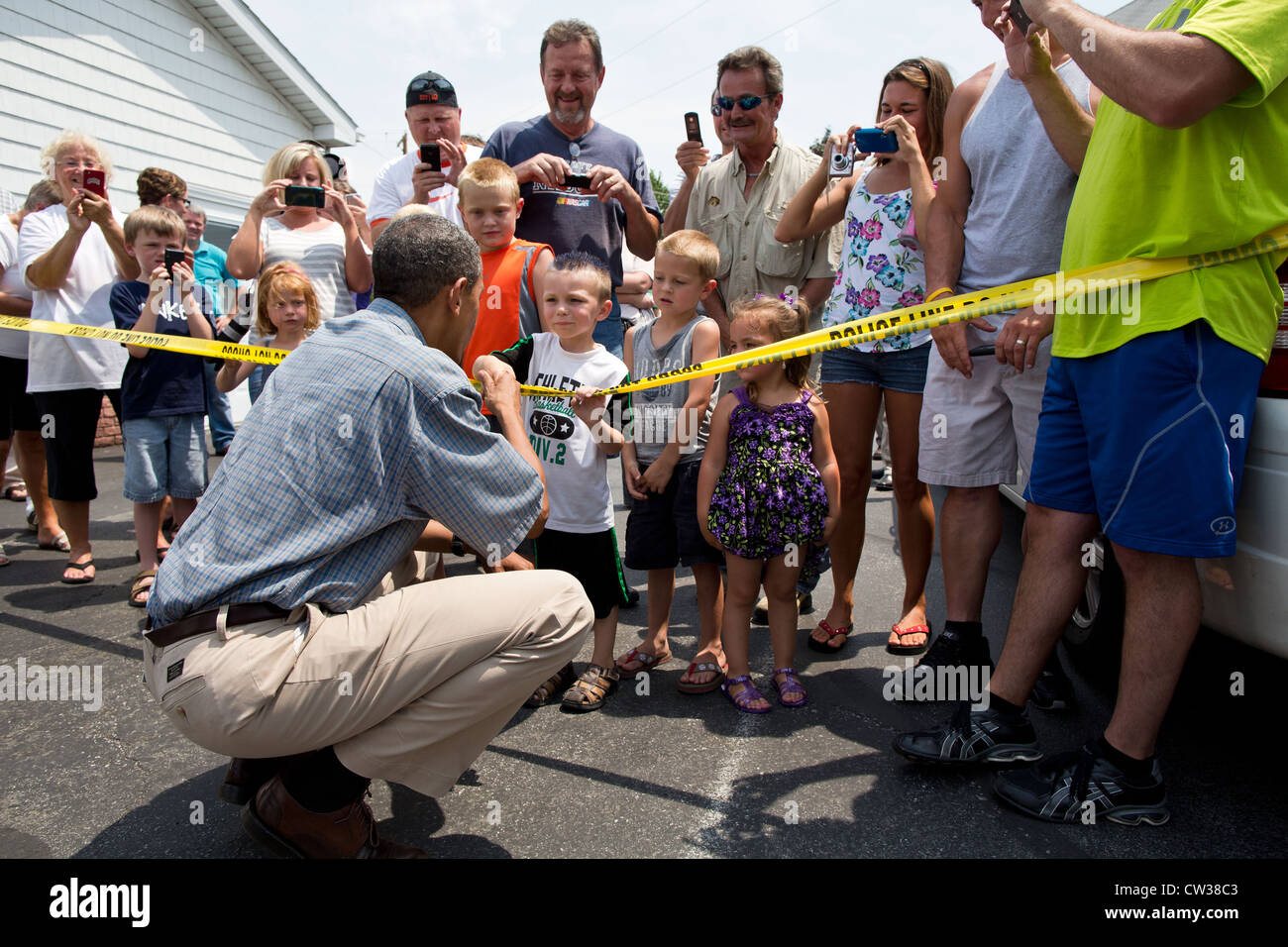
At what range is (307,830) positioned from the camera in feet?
7.25

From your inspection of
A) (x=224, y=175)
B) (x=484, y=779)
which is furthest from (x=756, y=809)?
(x=224, y=175)

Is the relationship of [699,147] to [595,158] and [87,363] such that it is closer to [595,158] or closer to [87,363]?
[595,158]

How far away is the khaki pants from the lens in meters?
2.02

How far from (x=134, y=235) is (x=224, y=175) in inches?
278

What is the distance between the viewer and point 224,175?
1080cm

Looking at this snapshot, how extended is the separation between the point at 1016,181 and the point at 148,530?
455cm

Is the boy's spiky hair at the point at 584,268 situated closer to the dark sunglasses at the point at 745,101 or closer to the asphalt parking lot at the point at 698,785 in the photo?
the dark sunglasses at the point at 745,101

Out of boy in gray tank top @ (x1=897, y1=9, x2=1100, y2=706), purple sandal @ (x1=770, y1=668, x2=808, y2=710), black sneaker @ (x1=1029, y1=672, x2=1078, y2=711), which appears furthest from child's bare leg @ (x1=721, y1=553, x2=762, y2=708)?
black sneaker @ (x1=1029, y1=672, x2=1078, y2=711)

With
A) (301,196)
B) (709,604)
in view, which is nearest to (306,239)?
(301,196)

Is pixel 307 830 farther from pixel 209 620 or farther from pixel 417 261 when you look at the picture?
pixel 417 261

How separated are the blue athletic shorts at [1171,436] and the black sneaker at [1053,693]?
1.01 meters

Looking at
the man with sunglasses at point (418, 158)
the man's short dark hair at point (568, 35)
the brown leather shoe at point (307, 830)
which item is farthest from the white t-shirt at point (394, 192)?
the brown leather shoe at point (307, 830)

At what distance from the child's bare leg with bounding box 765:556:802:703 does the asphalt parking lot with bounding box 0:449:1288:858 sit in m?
0.20

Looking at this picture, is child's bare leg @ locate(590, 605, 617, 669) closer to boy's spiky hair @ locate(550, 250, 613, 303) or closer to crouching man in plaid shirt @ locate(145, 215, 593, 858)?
crouching man in plaid shirt @ locate(145, 215, 593, 858)
